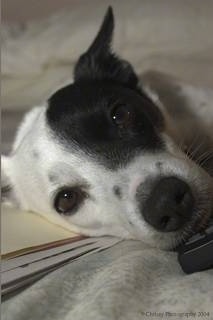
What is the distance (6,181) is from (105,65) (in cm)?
45

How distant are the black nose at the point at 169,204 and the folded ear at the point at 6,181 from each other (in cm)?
58

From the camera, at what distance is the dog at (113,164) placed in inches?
43.6

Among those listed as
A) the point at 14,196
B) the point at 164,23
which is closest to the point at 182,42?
the point at 164,23

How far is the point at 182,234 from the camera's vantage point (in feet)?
3.61

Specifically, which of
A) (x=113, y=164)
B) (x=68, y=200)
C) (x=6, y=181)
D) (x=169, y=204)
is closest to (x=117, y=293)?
(x=169, y=204)

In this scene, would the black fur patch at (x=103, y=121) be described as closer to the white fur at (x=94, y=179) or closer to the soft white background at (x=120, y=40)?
the white fur at (x=94, y=179)

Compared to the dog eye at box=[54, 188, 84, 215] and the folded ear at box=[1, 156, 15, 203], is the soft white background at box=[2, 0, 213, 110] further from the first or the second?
the dog eye at box=[54, 188, 84, 215]

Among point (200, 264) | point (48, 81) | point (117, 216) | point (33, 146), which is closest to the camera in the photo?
point (200, 264)

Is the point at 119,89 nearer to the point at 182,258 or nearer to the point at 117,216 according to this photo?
the point at 117,216

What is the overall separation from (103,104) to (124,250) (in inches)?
14.9

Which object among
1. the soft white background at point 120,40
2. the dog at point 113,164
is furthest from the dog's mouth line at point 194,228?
the soft white background at point 120,40

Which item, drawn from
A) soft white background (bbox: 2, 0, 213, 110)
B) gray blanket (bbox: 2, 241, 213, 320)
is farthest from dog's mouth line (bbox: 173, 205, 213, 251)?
soft white background (bbox: 2, 0, 213, 110)

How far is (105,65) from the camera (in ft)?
5.06

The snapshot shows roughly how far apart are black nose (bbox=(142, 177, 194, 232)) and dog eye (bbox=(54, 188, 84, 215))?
0.25 metres
